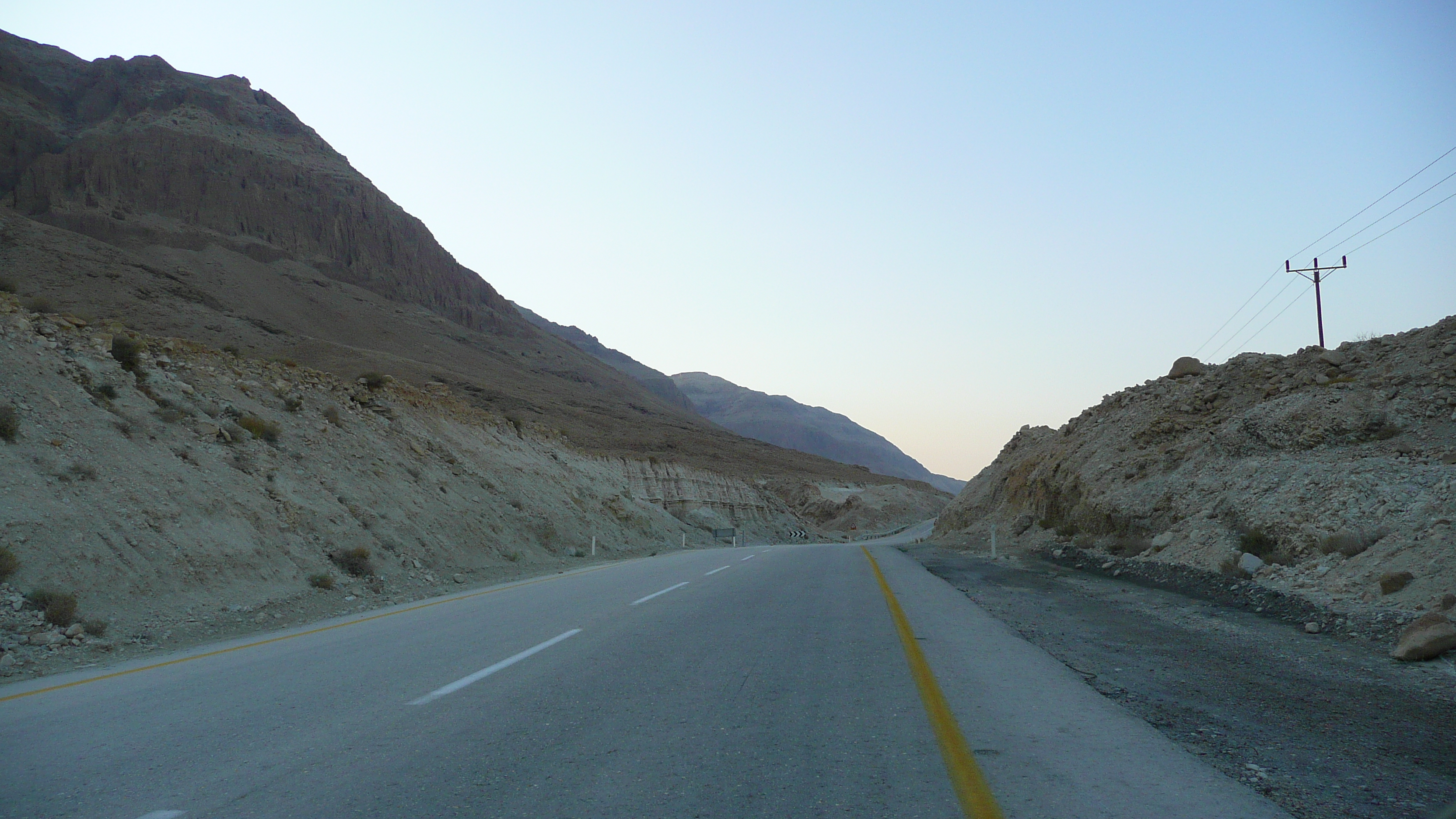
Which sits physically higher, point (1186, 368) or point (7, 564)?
point (1186, 368)

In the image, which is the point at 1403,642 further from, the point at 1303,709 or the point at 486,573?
the point at 486,573

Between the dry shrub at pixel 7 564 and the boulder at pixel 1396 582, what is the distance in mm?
Result: 17595

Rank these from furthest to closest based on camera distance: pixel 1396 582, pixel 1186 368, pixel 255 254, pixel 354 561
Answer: pixel 255 254, pixel 1186 368, pixel 354 561, pixel 1396 582

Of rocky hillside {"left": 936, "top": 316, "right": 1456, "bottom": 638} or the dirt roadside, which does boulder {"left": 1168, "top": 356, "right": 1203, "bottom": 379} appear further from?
the dirt roadside

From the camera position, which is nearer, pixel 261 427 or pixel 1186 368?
pixel 261 427

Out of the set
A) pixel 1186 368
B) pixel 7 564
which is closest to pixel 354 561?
pixel 7 564

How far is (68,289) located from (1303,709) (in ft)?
285

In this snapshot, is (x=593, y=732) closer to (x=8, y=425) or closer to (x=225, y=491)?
(x=8, y=425)

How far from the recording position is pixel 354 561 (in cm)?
1780

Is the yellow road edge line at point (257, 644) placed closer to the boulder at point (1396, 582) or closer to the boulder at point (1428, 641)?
the boulder at point (1428, 641)

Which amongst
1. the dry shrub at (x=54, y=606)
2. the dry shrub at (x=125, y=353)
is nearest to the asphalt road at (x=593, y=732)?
the dry shrub at (x=54, y=606)

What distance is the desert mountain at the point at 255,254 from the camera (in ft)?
250

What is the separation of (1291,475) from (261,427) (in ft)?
76.0

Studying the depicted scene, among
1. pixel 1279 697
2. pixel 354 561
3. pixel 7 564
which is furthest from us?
pixel 354 561
